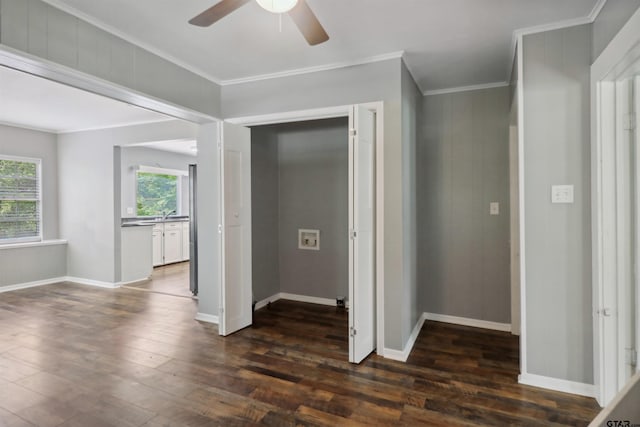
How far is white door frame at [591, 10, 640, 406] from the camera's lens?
6.90 ft

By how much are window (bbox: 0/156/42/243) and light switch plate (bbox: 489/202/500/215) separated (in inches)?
273

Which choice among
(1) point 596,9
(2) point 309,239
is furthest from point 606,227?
(2) point 309,239

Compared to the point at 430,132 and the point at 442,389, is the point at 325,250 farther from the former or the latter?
the point at 442,389

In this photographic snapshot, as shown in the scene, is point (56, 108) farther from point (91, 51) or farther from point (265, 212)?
point (265, 212)

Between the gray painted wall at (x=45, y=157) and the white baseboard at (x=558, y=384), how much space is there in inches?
280

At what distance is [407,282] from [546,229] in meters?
1.18

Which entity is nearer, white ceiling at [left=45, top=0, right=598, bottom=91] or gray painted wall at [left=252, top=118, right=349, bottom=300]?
white ceiling at [left=45, top=0, right=598, bottom=91]

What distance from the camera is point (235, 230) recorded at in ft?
11.4

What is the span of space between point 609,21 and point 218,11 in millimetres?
2221

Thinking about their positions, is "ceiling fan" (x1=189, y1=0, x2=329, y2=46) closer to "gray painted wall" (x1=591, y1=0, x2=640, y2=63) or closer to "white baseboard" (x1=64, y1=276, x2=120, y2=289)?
"gray painted wall" (x1=591, y1=0, x2=640, y2=63)

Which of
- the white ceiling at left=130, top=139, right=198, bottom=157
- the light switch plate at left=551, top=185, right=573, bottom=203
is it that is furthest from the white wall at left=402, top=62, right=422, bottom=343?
the white ceiling at left=130, top=139, right=198, bottom=157

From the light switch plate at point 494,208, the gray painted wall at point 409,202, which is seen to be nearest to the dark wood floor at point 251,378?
the gray painted wall at point 409,202

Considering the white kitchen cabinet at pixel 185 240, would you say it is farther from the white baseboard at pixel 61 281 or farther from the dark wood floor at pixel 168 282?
the white baseboard at pixel 61 281

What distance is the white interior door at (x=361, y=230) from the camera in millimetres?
2756
